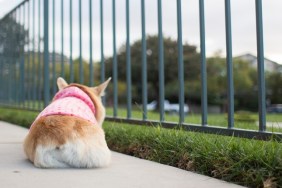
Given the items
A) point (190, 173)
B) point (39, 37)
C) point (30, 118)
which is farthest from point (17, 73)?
point (190, 173)

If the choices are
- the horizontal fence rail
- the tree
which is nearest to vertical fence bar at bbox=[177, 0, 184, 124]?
the horizontal fence rail

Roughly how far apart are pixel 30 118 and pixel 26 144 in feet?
12.9

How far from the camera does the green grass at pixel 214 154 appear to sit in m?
2.67

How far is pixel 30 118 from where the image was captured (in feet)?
24.4

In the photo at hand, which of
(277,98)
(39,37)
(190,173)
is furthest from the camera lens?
(277,98)

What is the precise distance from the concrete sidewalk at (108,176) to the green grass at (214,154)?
0.30 ft

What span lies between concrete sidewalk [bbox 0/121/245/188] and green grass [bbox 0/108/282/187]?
0.09 metres

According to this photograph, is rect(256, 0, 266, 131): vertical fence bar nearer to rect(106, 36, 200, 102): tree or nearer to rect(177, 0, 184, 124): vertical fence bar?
rect(177, 0, 184, 124): vertical fence bar

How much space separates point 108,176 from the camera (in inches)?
123

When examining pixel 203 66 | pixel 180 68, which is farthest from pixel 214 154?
pixel 180 68

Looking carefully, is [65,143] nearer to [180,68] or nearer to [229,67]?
[229,67]

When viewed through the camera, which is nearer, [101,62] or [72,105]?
[72,105]

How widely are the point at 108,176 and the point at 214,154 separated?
77 centimetres

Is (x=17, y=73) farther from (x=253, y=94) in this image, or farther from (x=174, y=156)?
(x=253, y=94)
